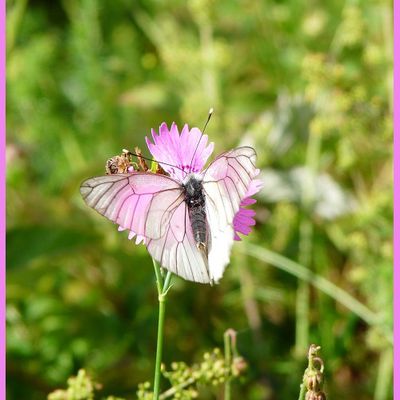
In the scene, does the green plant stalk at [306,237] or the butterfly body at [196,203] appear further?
the green plant stalk at [306,237]

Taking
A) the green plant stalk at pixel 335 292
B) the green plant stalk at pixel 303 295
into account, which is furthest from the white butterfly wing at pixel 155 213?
the green plant stalk at pixel 303 295

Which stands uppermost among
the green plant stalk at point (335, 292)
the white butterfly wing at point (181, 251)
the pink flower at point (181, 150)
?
the green plant stalk at point (335, 292)

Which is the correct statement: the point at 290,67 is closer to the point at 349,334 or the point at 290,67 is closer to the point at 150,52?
the point at 150,52

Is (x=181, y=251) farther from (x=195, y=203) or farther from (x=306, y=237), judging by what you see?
(x=306, y=237)

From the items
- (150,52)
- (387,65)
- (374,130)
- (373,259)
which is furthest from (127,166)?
(150,52)

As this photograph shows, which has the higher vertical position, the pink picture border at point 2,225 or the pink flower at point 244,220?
the pink picture border at point 2,225

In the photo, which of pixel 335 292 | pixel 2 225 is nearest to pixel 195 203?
pixel 2 225

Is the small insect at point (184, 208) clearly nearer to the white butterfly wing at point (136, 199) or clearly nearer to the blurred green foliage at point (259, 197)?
the white butterfly wing at point (136, 199)

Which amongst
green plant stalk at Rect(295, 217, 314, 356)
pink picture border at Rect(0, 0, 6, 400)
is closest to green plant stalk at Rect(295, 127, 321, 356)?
green plant stalk at Rect(295, 217, 314, 356)

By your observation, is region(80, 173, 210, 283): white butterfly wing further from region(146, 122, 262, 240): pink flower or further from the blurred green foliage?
the blurred green foliage
